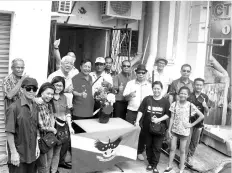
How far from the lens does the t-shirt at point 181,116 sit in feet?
17.2

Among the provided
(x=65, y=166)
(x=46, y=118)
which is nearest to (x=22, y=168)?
(x=46, y=118)

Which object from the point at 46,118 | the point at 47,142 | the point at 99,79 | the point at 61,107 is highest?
the point at 99,79

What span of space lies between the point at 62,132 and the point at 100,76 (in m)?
1.49

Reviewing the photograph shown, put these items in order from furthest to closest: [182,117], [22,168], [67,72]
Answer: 1. [182,117]
2. [67,72]
3. [22,168]

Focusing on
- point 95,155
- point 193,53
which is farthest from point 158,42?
point 95,155

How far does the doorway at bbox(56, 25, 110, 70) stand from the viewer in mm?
8406

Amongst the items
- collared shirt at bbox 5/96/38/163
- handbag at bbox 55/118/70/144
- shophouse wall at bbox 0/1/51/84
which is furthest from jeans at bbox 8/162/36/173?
shophouse wall at bbox 0/1/51/84

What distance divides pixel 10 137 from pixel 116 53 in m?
5.38

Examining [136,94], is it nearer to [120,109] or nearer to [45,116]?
[120,109]

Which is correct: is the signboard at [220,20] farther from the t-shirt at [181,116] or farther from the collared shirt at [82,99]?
the collared shirt at [82,99]

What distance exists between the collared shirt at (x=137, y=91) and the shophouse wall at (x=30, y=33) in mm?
1568

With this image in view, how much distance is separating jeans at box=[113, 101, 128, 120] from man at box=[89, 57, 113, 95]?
512 mm

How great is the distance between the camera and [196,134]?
593 centimetres

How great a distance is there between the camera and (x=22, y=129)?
11.3 feet
